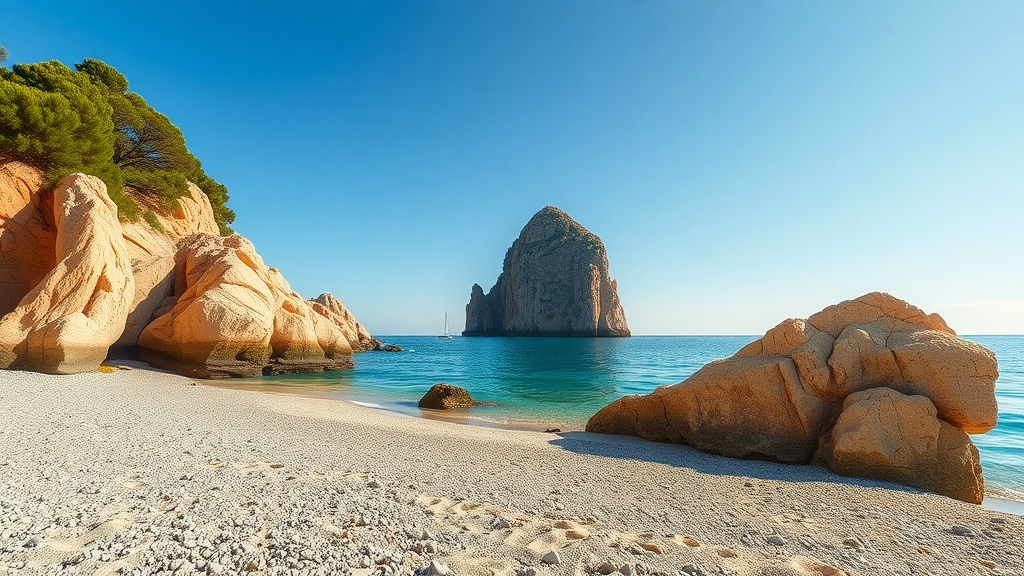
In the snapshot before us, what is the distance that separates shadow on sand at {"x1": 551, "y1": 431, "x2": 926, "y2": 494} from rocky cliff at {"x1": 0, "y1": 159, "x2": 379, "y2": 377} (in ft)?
52.6

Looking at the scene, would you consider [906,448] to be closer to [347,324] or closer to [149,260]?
[149,260]

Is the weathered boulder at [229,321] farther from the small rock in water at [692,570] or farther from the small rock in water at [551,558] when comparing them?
the small rock in water at [692,570]

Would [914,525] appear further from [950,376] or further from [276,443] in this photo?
[276,443]

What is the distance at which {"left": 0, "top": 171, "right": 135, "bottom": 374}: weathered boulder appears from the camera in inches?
492

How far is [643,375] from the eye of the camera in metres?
27.5

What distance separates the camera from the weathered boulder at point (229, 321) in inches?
707

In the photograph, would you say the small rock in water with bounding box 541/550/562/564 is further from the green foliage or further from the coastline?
the green foliage

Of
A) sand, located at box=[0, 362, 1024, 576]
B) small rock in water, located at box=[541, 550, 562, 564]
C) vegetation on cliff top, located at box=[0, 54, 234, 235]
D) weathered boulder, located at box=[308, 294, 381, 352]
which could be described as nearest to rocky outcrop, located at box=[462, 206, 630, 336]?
weathered boulder, located at box=[308, 294, 381, 352]

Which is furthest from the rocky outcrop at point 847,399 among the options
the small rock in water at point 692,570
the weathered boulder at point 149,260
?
the weathered boulder at point 149,260

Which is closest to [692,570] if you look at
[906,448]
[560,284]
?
[906,448]

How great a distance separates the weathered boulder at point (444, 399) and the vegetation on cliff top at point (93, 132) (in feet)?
61.4

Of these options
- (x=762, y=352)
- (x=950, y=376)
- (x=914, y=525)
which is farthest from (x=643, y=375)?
(x=914, y=525)

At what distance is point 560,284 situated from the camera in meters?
107

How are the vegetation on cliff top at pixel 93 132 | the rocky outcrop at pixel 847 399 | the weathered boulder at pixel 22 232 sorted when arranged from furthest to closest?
the vegetation on cliff top at pixel 93 132, the weathered boulder at pixel 22 232, the rocky outcrop at pixel 847 399
